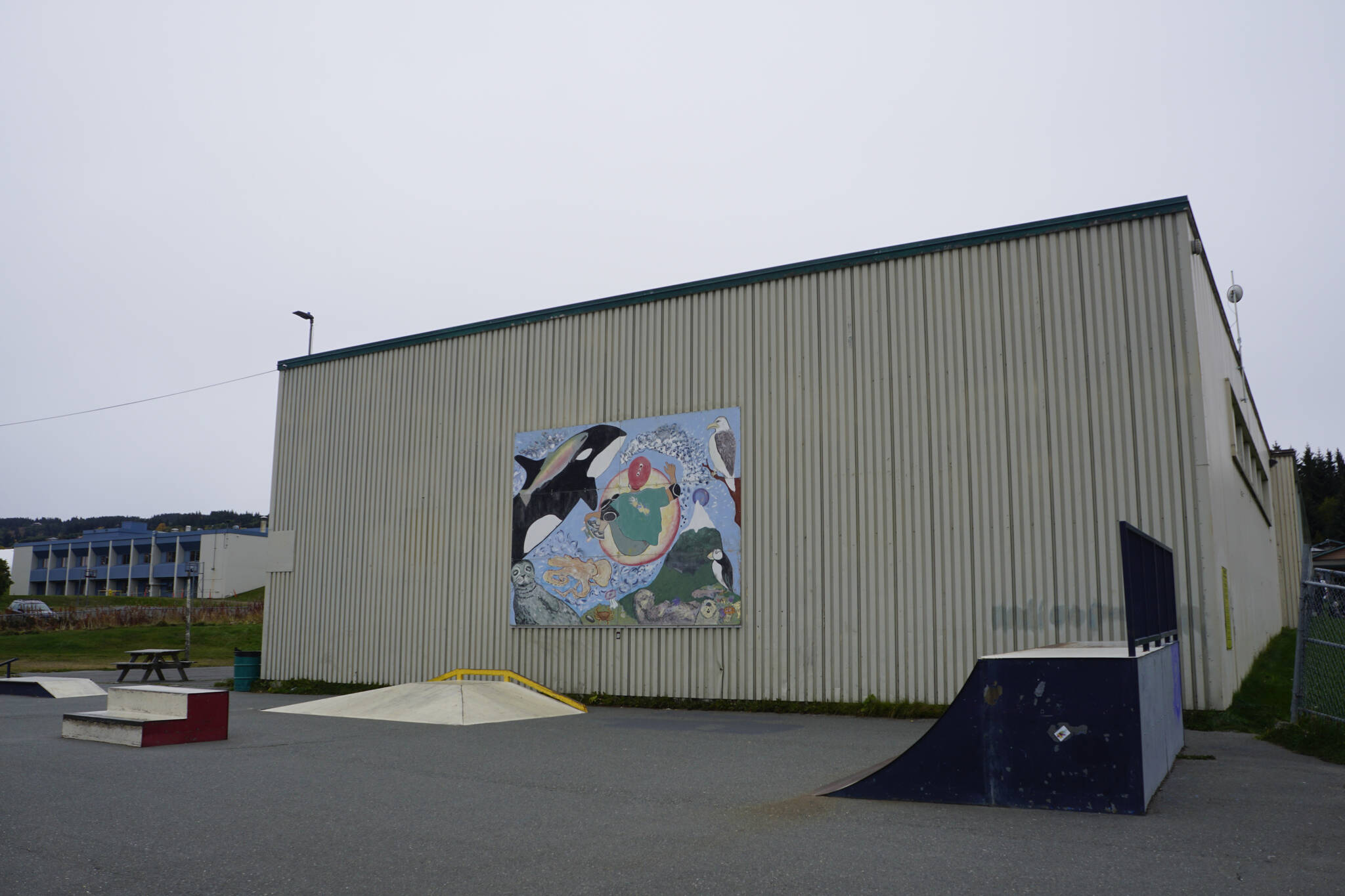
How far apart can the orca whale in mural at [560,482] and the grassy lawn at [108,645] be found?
19206 millimetres

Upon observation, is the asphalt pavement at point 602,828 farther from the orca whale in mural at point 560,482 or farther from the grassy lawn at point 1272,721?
the orca whale in mural at point 560,482

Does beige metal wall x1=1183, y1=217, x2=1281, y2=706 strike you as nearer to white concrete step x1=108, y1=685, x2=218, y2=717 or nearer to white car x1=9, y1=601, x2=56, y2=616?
white concrete step x1=108, y1=685, x2=218, y2=717

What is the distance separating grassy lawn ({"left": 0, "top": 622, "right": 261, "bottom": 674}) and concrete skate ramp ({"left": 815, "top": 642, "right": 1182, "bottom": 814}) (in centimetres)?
2926

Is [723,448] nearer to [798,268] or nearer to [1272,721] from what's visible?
[798,268]

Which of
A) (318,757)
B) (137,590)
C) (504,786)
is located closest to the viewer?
(504,786)

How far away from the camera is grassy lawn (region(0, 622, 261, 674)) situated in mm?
32625

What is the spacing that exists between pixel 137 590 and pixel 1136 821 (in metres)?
113

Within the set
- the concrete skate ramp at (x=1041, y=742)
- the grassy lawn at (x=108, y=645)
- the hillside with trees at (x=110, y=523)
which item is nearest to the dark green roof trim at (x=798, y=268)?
the concrete skate ramp at (x=1041, y=742)

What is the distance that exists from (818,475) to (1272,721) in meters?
6.75

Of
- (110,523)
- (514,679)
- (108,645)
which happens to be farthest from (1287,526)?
(110,523)

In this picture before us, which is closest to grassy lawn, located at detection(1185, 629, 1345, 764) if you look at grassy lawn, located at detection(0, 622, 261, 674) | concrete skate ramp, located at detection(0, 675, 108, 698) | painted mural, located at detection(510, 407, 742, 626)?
painted mural, located at detection(510, 407, 742, 626)

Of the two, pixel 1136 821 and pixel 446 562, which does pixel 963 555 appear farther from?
pixel 446 562

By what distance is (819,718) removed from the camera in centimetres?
1386

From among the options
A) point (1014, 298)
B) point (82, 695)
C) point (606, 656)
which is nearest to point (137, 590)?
point (82, 695)
